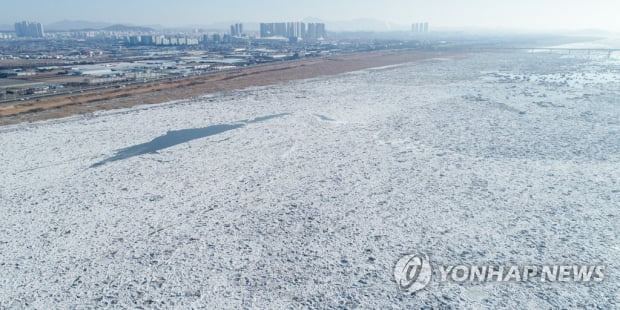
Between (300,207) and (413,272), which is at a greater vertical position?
(300,207)

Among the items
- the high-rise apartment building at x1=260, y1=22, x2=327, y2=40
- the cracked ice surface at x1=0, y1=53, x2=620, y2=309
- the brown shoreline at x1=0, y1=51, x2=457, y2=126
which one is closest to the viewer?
the cracked ice surface at x1=0, y1=53, x2=620, y2=309

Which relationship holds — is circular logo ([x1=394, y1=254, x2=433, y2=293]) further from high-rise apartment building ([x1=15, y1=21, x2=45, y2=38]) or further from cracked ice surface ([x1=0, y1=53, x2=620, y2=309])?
high-rise apartment building ([x1=15, y1=21, x2=45, y2=38])

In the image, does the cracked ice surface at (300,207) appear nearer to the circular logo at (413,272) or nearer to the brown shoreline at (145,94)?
the circular logo at (413,272)

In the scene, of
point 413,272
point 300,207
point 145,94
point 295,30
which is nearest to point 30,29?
point 295,30

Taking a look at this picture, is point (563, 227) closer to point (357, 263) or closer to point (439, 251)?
point (439, 251)

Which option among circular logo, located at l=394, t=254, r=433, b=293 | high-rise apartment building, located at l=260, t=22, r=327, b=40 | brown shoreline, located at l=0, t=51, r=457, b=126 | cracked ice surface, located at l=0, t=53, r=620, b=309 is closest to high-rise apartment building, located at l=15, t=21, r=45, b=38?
high-rise apartment building, located at l=260, t=22, r=327, b=40

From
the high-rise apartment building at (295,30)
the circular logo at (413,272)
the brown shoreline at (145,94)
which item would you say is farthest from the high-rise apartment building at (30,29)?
the circular logo at (413,272)

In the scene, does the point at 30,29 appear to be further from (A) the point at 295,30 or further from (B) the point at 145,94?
(B) the point at 145,94

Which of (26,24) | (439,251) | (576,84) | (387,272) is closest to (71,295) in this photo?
(387,272)
